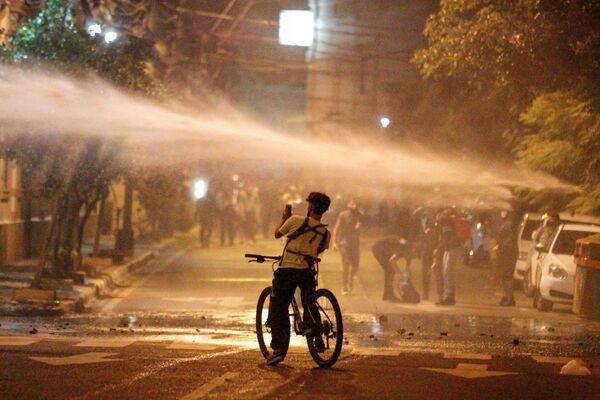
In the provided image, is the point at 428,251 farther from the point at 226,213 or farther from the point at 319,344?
the point at 226,213

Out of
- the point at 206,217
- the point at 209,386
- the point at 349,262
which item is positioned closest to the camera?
the point at 209,386

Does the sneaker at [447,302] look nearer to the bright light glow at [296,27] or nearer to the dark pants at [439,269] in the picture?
the dark pants at [439,269]

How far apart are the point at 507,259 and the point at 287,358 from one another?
11221 mm

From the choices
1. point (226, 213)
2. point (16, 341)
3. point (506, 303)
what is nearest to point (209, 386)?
point (16, 341)

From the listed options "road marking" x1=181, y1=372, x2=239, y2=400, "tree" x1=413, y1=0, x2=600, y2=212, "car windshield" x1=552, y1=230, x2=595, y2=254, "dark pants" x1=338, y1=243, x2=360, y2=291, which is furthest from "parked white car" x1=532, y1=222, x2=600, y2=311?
"road marking" x1=181, y1=372, x2=239, y2=400

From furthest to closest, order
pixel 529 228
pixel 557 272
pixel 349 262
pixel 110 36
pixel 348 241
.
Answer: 1. pixel 529 228
2. pixel 348 241
3. pixel 349 262
4. pixel 110 36
5. pixel 557 272

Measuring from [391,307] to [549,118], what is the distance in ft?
16.7

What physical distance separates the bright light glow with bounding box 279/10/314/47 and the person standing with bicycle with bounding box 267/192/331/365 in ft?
137

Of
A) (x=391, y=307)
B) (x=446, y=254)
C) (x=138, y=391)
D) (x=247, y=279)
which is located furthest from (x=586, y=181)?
(x=138, y=391)

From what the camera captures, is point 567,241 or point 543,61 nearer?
point 543,61

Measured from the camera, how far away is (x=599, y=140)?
2080 cm

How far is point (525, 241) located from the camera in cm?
2714

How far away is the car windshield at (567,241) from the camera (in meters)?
21.9

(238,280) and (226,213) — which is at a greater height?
(226,213)
